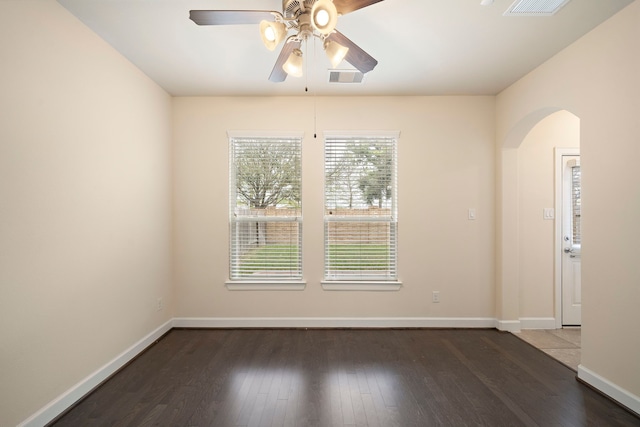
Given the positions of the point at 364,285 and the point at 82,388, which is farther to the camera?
the point at 364,285

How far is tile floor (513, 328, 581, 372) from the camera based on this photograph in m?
2.96

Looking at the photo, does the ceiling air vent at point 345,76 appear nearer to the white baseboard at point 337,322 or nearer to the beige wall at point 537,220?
the beige wall at point 537,220

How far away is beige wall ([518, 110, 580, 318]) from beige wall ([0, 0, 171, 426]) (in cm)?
428

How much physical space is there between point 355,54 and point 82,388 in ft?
10.2

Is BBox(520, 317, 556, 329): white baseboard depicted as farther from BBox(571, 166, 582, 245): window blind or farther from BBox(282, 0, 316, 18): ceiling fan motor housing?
BBox(282, 0, 316, 18): ceiling fan motor housing

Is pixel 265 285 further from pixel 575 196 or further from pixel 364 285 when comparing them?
pixel 575 196

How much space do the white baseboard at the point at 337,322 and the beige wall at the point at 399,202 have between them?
60mm

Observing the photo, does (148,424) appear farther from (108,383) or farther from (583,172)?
(583,172)

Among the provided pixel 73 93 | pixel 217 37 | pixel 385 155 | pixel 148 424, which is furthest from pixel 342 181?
pixel 148 424

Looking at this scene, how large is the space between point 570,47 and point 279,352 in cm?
381

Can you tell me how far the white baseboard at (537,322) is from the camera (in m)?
3.71

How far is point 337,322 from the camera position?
3744 mm

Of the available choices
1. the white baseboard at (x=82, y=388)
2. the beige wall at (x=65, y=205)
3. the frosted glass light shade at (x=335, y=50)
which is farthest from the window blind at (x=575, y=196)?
the white baseboard at (x=82, y=388)

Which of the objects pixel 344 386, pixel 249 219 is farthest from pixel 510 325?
pixel 249 219
